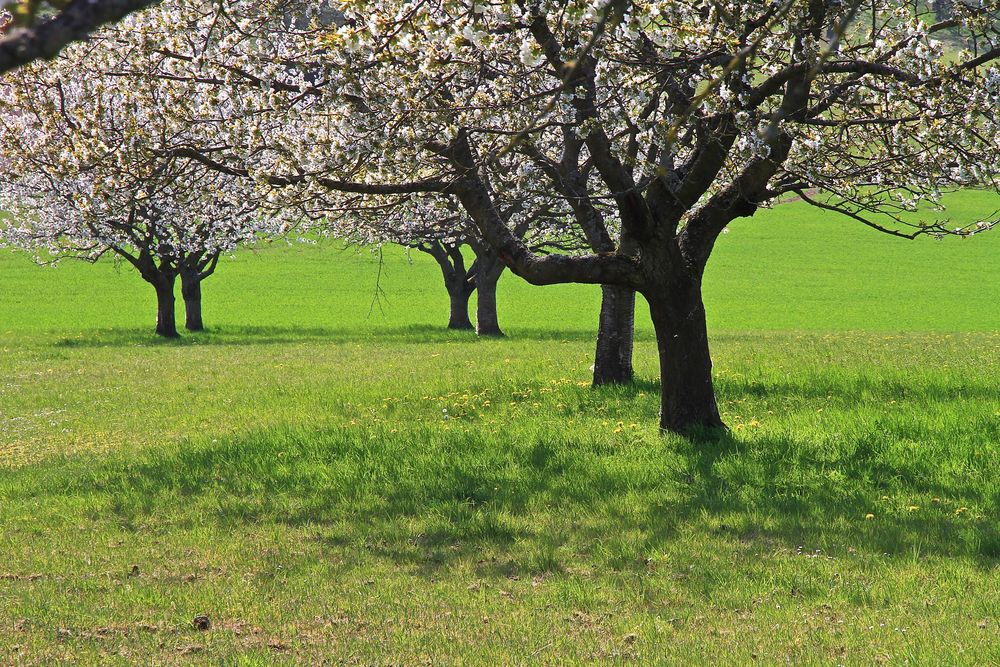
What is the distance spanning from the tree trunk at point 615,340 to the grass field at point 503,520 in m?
0.67

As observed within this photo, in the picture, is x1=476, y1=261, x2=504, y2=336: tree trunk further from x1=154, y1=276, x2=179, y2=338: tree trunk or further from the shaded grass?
the shaded grass

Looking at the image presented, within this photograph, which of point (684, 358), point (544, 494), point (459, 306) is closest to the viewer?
point (544, 494)

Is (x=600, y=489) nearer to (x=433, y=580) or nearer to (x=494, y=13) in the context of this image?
(x=433, y=580)

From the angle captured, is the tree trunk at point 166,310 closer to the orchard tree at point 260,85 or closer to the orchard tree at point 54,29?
the orchard tree at point 260,85

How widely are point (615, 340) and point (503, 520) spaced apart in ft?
28.7

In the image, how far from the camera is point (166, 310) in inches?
1571

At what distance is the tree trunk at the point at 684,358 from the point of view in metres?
12.0

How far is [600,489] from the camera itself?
33.1ft

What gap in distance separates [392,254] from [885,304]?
4223 centimetres

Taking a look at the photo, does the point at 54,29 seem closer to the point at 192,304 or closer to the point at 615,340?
the point at 615,340

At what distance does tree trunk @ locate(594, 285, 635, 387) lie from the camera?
17.3 m

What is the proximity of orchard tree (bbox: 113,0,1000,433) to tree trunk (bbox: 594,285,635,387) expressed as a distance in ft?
13.8

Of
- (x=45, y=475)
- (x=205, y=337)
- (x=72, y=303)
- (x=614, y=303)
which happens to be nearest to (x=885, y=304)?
(x=205, y=337)

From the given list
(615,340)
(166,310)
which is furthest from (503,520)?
(166,310)
